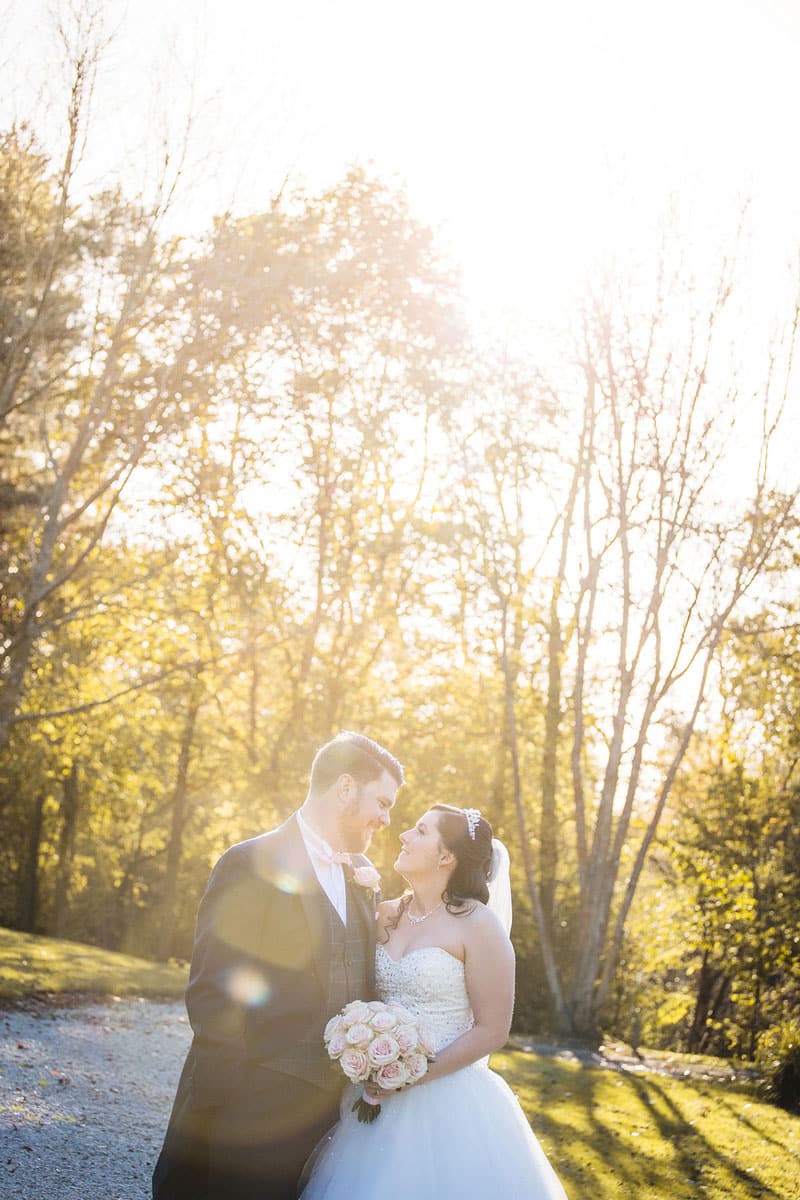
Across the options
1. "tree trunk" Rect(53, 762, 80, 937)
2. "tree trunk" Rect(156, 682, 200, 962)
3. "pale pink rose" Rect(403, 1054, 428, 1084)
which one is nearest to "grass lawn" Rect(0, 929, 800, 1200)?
"pale pink rose" Rect(403, 1054, 428, 1084)

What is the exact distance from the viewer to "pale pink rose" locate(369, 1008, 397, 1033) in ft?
13.0

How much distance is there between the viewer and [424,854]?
4.55 metres

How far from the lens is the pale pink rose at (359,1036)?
390cm

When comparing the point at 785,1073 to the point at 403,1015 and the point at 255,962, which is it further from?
the point at 255,962

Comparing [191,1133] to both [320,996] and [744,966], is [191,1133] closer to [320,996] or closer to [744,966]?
[320,996]

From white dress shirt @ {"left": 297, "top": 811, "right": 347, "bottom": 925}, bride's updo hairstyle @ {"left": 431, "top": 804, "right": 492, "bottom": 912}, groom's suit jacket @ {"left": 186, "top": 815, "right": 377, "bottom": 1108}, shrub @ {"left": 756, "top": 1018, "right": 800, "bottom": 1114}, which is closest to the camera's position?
groom's suit jacket @ {"left": 186, "top": 815, "right": 377, "bottom": 1108}

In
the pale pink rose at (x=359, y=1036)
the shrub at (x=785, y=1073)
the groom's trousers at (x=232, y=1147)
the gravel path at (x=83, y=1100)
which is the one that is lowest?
the gravel path at (x=83, y=1100)

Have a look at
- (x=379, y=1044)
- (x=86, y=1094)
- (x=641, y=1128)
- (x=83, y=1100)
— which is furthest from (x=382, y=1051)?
(x=641, y=1128)

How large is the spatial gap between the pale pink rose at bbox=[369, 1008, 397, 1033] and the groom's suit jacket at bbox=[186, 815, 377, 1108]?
0.75 feet

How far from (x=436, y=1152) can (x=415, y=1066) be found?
1.32 ft

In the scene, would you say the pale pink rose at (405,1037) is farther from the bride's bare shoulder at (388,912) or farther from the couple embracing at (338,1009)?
the bride's bare shoulder at (388,912)

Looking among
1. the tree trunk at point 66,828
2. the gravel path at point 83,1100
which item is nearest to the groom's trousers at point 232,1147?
the gravel path at point 83,1100

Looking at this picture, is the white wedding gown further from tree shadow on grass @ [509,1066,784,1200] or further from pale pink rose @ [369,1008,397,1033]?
tree shadow on grass @ [509,1066,784,1200]

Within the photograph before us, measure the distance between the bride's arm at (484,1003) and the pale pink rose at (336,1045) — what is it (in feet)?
1.56
